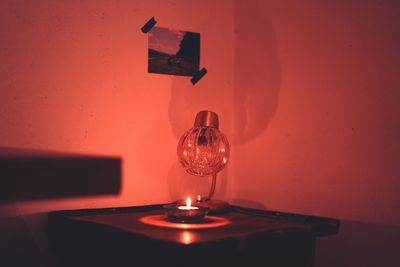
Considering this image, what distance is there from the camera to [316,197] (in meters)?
1.53

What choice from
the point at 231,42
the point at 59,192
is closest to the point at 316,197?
the point at 231,42

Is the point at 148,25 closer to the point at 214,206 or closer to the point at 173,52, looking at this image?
the point at 173,52

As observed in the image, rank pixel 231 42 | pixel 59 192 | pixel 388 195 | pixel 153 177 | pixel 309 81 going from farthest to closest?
pixel 231 42, pixel 153 177, pixel 309 81, pixel 59 192, pixel 388 195

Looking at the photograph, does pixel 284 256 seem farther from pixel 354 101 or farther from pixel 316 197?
pixel 354 101

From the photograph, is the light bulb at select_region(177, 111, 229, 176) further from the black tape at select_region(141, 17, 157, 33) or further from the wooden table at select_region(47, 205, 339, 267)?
the black tape at select_region(141, 17, 157, 33)

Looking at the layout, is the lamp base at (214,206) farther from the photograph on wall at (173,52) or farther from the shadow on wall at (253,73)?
the photograph on wall at (173,52)

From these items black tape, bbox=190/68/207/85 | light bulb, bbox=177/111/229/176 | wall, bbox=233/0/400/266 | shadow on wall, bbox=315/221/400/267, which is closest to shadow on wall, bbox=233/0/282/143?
wall, bbox=233/0/400/266

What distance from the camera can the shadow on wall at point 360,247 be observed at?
131 cm

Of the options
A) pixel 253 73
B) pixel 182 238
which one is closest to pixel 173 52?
pixel 253 73

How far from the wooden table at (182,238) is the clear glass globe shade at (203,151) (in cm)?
17

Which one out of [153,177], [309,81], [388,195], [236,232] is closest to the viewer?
[236,232]

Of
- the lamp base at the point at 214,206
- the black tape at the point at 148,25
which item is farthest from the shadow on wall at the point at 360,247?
the black tape at the point at 148,25

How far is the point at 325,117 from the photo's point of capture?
1.51 meters

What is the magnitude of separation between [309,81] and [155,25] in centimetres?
58
